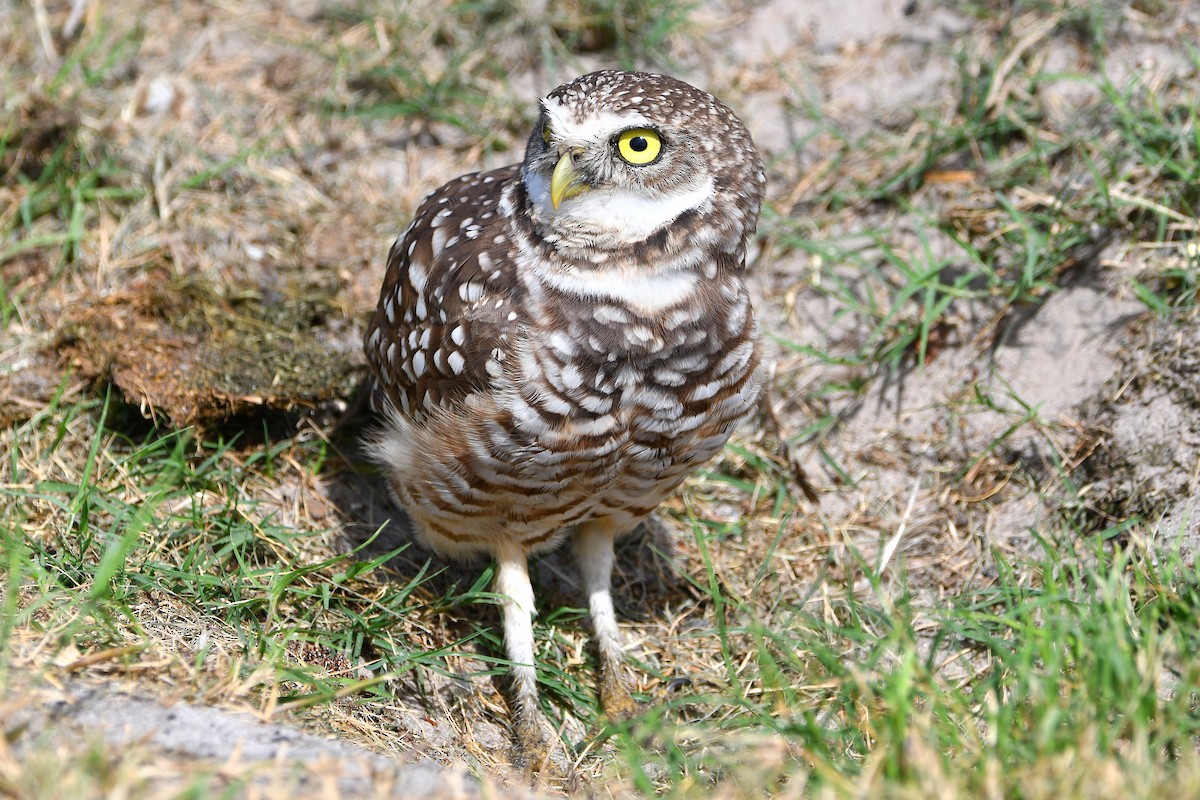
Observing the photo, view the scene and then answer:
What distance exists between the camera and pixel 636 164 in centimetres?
299

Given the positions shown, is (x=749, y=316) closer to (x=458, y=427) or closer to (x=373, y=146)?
(x=458, y=427)

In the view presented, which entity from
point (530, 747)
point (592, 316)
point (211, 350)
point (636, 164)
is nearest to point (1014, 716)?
point (592, 316)

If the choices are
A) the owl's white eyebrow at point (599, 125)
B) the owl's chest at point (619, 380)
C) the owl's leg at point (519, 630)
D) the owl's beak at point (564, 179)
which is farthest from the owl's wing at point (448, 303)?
the owl's leg at point (519, 630)

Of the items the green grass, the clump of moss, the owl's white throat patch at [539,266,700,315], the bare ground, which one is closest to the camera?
the green grass

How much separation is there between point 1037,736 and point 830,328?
2.66 meters

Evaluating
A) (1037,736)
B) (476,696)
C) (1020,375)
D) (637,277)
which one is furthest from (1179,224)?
(476,696)

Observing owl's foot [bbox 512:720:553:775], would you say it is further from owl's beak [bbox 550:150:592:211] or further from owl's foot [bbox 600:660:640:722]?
owl's beak [bbox 550:150:592:211]

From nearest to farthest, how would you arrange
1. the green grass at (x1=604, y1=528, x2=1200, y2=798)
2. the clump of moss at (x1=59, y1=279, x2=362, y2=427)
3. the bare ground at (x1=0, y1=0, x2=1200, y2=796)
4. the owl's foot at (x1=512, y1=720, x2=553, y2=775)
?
the green grass at (x1=604, y1=528, x2=1200, y2=798) → the owl's foot at (x1=512, y1=720, x2=553, y2=775) → the bare ground at (x1=0, y1=0, x2=1200, y2=796) → the clump of moss at (x1=59, y1=279, x2=362, y2=427)

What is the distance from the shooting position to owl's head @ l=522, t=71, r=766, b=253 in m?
2.96

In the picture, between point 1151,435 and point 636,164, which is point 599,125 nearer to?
point 636,164

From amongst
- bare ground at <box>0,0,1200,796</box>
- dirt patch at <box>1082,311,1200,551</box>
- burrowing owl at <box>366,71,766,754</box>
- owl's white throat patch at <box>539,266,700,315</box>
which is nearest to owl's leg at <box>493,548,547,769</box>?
bare ground at <box>0,0,1200,796</box>

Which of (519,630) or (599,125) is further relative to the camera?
(519,630)

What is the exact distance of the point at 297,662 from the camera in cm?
320

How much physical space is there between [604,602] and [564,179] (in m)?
1.66
